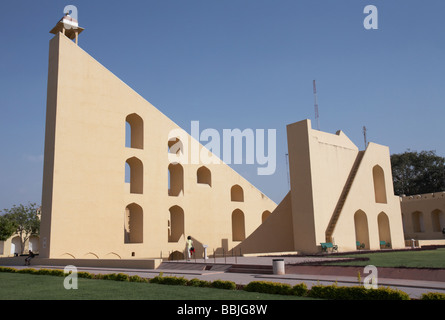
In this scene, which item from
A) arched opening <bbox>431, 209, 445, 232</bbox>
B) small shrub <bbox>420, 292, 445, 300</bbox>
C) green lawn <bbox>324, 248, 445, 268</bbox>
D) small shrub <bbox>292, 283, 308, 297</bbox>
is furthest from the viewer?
arched opening <bbox>431, 209, 445, 232</bbox>

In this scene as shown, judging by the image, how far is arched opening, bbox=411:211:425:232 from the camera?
34.0 metres

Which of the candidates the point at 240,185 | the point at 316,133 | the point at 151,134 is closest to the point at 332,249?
the point at 316,133

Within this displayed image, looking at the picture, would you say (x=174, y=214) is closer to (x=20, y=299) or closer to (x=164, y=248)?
Result: (x=164, y=248)

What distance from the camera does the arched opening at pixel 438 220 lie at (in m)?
32.7

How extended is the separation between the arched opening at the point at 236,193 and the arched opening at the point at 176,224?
4.75 metres

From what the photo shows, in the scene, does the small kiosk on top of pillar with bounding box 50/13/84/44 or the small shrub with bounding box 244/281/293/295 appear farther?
the small kiosk on top of pillar with bounding box 50/13/84/44

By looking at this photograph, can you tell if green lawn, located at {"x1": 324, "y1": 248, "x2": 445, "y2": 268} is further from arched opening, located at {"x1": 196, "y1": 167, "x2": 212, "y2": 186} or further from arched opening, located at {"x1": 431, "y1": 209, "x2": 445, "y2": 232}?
arched opening, located at {"x1": 431, "y1": 209, "x2": 445, "y2": 232}

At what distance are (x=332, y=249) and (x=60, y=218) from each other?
12.0 meters

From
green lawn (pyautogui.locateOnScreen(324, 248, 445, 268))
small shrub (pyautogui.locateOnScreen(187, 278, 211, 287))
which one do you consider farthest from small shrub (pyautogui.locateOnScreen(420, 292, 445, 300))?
small shrub (pyautogui.locateOnScreen(187, 278, 211, 287))

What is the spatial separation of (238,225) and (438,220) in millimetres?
17986

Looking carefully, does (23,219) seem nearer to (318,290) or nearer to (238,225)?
(238,225)

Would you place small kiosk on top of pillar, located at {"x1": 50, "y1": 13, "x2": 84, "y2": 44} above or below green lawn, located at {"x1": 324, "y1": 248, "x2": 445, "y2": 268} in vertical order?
above

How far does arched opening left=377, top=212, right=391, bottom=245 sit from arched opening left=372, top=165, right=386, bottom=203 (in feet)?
3.05

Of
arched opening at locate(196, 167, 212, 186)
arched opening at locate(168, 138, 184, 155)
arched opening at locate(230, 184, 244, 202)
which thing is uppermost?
arched opening at locate(168, 138, 184, 155)
